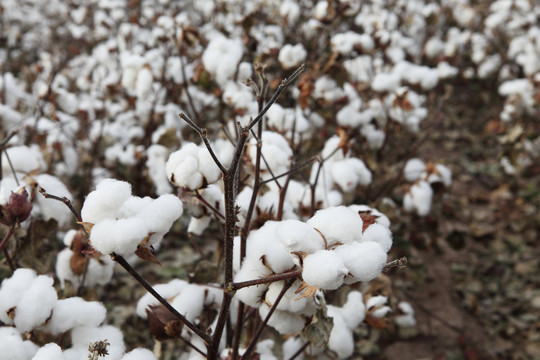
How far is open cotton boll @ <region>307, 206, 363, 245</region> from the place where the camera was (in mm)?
768

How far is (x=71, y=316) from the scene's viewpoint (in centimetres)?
101

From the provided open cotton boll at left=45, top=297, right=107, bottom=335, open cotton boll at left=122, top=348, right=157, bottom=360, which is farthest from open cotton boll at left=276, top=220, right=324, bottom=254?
open cotton boll at left=45, top=297, right=107, bottom=335

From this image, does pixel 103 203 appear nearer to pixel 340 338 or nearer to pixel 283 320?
pixel 283 320

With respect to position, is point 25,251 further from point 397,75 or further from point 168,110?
point 397,75

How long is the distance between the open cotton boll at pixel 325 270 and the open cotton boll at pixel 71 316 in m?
0.59

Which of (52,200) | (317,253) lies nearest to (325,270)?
(317,253)

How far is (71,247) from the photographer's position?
4.47ft

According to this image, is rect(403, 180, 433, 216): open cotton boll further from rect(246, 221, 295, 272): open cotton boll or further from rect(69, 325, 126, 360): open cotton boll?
rect(69, 325, 126, 360): open cotton boll

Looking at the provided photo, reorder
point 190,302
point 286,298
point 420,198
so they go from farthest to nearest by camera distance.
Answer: point 420,198 < point 190,302 < point 286,298

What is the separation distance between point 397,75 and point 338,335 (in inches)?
62.0

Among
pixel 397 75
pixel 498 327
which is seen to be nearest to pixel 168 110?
pixel 397 75

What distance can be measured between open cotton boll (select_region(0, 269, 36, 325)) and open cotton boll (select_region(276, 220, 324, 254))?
2.08 ft

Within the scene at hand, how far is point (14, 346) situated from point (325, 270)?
0.70 meters

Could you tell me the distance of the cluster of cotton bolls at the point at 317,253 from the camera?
0.71 meters
